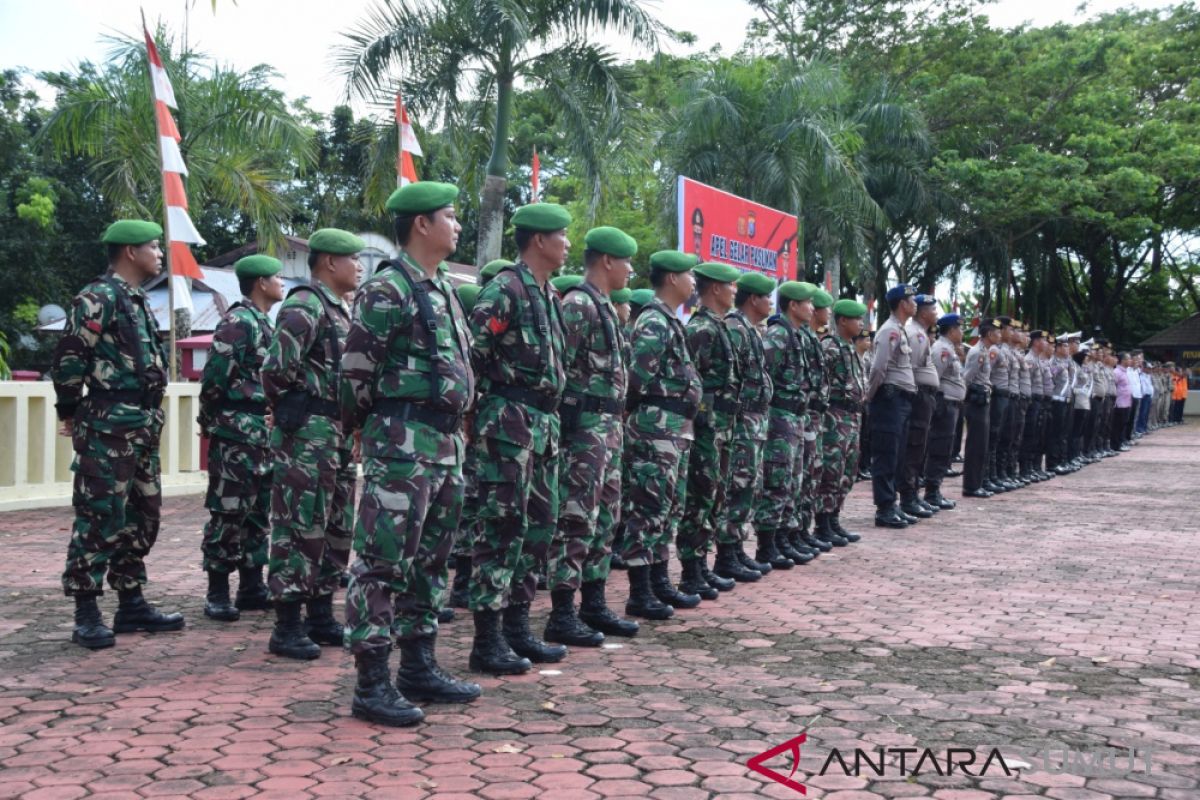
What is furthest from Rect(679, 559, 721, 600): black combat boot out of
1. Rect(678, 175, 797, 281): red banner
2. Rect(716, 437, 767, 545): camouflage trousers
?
Rect(678, 175, 797, 281): red banner

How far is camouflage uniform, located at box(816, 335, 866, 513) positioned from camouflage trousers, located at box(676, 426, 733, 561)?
247 cm

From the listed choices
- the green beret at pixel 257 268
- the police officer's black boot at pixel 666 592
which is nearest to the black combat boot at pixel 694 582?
the police officer's black boot at pixel 666 592

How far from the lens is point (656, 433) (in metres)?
6.18

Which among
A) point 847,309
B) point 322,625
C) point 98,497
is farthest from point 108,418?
point 847,309

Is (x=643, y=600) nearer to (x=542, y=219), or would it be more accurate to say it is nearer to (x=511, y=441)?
(x=511, y=441)

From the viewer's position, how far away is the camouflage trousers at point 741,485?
7191 mm

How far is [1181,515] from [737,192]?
14638mm

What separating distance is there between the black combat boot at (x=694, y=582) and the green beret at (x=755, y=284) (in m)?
1.77

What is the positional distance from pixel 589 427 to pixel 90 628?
8.10 ft

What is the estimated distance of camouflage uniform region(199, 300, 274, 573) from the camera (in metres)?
6.18

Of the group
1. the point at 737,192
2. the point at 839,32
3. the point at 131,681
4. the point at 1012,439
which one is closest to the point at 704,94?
the point at 737,192

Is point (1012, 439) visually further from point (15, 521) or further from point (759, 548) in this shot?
point (15, 521)

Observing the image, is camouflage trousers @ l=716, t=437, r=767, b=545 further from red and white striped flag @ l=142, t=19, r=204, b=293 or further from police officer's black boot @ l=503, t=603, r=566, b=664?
red and white striped flag @ l=142, t=19, r=204, b=293

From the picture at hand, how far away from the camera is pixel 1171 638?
5.96 m
